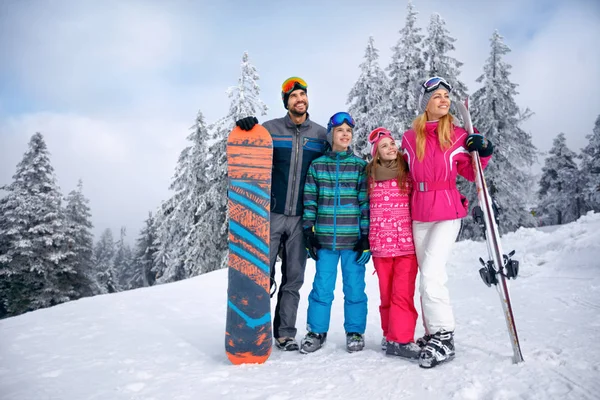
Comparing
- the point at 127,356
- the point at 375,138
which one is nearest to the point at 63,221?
the point at 127,356

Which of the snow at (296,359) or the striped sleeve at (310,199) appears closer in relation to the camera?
the snow at (296,359)

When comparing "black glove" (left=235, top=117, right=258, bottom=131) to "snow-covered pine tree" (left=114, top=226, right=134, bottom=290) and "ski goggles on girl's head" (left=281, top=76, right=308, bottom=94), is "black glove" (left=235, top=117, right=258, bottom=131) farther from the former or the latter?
"snow-covered pine tree" (left=114, top=226, right=134, bottom=290)

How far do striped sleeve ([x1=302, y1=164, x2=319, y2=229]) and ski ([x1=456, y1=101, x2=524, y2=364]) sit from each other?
4.94 ft

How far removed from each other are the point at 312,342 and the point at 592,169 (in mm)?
33857

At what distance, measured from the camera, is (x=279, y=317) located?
12.6 feet

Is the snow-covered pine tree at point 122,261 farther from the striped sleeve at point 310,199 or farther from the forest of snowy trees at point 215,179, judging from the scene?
the striped sleeve at point 310,199

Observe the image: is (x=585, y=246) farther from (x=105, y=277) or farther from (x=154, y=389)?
(x=105, y=277)

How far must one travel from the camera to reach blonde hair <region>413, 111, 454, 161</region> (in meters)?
3.20

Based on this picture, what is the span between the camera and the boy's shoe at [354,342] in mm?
3408

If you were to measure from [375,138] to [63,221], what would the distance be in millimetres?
22839

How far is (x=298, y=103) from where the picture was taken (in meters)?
3.86

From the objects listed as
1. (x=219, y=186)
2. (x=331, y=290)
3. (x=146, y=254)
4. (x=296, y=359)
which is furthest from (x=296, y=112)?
(x=146, y=254)

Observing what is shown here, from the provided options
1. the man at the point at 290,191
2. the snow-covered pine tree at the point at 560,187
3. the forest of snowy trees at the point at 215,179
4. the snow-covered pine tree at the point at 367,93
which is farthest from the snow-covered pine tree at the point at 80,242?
the snow-covered pine tree at the point at 560,187

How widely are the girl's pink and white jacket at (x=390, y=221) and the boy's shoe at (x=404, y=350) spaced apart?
0.80m
